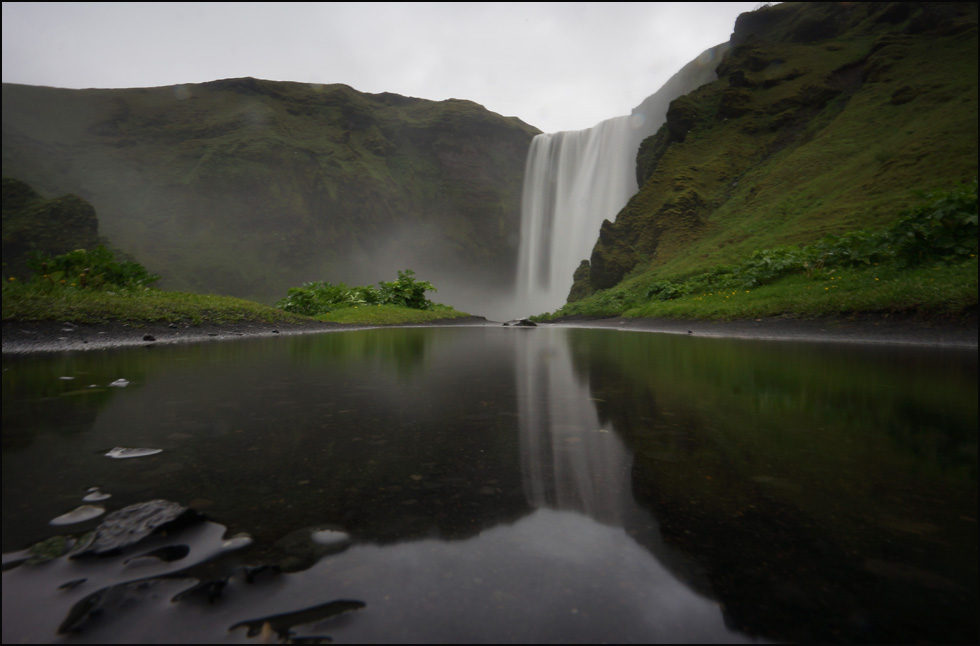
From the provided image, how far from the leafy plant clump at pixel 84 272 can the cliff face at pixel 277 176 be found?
40497 mm

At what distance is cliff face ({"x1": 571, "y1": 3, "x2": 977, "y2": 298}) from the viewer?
16.8 meters

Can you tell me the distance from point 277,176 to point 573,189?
38.8 m

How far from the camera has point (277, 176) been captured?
184 feet

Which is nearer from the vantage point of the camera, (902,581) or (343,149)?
(902,581)

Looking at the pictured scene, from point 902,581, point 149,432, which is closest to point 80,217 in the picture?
point 149,432

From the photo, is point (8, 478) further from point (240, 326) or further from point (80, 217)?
point (80, 217)

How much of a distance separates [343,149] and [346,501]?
70.7m

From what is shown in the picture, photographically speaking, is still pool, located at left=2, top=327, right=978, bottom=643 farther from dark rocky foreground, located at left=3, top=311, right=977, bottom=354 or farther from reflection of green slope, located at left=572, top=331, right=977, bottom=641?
dark rocky foreground, located at left=3, top=311, right=977, bottom=354

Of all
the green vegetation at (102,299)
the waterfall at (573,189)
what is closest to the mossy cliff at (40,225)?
the green vegetation at (102,299)

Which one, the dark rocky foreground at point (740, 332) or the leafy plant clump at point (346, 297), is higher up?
the leafy plant clump at point (346, 297)

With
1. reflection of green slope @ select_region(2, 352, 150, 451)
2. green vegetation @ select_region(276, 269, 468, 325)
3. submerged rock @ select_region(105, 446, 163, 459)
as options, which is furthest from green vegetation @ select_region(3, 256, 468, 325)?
submerged rock @ select_region(105, 446, 163, 459)

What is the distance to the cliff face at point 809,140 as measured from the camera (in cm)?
1684

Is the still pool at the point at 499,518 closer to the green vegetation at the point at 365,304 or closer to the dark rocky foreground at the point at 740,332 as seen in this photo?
the dark rocky foreground at the point at 740,332

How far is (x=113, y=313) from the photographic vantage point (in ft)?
24.7
